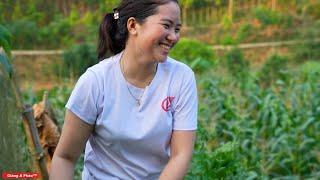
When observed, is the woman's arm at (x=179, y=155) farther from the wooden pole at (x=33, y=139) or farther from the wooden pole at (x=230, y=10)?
the wooden pole at (x=230, y=10)

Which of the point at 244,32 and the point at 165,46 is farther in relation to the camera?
the point at 244,32

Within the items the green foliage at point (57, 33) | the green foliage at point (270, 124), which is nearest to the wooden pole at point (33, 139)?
the green foliage at point (270, 124)

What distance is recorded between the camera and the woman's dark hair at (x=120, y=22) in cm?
174

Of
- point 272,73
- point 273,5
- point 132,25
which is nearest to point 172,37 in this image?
point 132,25

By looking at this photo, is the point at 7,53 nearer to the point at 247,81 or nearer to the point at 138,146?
the point at 138,146

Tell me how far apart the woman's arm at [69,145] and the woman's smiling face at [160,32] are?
276 millimetres

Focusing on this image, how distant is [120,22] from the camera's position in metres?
1.82

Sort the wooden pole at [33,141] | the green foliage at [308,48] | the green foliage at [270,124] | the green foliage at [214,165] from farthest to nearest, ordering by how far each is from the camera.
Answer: the green foliage at [308,48] < the green foliage at [270,124] < the green foliage at [214,165] < the wooden pole at [33,141]

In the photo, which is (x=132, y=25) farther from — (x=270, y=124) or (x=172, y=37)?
(x=270, y=124)

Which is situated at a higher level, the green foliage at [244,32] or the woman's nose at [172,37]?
the woman's nose at [172,37]

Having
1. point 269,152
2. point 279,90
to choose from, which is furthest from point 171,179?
point 279,90

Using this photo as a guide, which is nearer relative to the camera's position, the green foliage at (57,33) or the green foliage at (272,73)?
the green foliage at (272,73)

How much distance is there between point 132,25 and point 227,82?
3.82 m

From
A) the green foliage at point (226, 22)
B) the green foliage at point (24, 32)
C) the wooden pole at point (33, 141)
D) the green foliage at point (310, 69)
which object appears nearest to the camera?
the wooden pole at point (33, 141)
